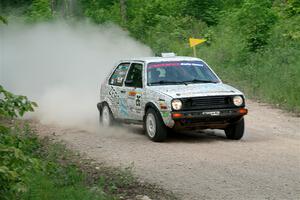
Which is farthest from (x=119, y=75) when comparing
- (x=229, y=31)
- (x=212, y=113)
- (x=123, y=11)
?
(x=123, y=11)

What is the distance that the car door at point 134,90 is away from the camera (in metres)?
13.6

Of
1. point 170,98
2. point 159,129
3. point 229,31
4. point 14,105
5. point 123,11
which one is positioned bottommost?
point 159,129

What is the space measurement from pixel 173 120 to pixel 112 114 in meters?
2.90

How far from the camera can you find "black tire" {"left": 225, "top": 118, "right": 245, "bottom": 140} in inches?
505

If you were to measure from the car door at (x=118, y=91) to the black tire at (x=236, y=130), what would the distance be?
7.89 ft

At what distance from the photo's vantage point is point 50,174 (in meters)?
9.41

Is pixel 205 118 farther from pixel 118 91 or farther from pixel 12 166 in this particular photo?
pixel 12 166

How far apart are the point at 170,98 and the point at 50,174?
11.8 ft

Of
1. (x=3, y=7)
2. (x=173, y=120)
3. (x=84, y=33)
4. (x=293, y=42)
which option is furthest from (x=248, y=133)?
(x=3, y=7)

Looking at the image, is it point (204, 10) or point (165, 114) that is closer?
point (165, 114)

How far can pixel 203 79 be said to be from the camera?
1365cm

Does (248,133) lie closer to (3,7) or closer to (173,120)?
(173,120)

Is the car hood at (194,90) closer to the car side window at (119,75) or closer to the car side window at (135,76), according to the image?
the car side window at (135,76)

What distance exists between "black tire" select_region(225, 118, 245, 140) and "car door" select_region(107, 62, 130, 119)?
241 centimetres
